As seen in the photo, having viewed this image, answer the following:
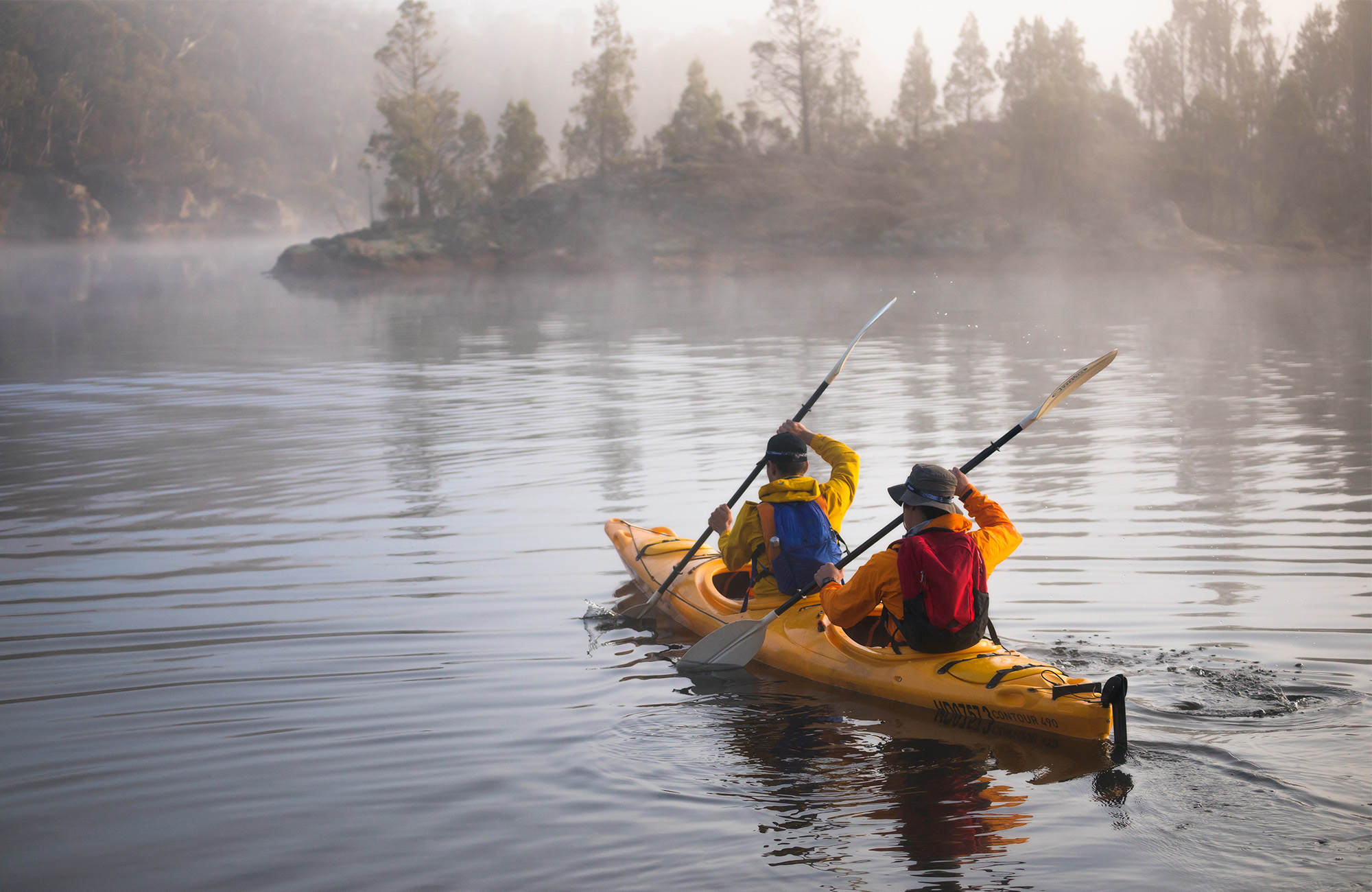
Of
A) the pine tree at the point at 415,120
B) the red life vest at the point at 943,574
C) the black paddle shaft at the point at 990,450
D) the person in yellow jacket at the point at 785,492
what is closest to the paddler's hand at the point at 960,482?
the black paddle shaft at the point at 990,450

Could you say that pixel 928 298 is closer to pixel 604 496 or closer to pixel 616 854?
pixel 604 496

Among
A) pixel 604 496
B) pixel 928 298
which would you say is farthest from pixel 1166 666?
pixel 928 298

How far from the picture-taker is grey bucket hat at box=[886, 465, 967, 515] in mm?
4945

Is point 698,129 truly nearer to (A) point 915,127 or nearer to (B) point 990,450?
(A) point 915,127

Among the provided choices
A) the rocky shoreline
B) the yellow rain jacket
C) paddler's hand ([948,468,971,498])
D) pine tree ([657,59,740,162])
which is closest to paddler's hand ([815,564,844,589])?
the yellow rain jacket

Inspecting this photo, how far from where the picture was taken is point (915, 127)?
80375 mm

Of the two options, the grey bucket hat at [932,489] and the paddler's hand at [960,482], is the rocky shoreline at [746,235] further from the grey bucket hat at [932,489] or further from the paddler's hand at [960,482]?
the grey bucket hat at [932,489]

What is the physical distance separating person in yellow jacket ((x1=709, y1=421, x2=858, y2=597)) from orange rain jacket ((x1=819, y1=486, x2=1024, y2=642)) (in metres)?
0.74

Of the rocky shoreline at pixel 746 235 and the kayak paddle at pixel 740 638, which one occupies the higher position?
the rocky shoreline at pixel 746 235

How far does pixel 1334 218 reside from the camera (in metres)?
64.9

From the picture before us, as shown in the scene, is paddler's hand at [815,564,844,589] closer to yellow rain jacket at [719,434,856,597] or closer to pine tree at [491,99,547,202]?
yellow rain jacket at [719,434,856,597]

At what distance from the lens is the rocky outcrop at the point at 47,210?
9831 centimetres

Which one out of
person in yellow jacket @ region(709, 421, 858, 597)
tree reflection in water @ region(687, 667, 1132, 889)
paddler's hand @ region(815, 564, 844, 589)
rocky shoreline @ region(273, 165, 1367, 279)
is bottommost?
tree reflection in water @ region(687, 667, 1132, 889)

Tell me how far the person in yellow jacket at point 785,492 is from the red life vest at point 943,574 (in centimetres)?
111
